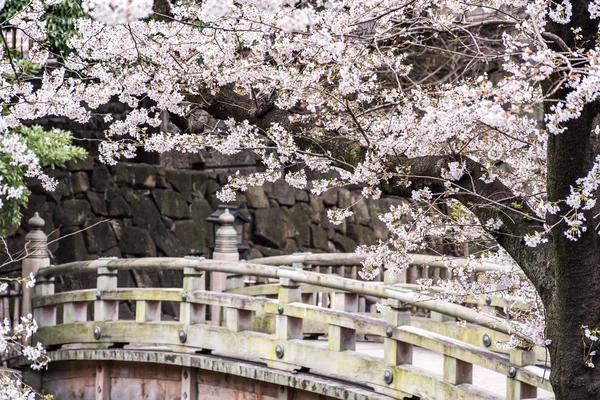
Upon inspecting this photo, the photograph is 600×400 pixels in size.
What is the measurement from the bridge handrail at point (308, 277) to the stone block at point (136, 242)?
2.87 metres

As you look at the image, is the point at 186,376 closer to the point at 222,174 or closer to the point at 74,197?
the point at 74,197

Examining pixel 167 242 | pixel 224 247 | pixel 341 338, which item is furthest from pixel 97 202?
pixel 341 338

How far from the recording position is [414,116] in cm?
652

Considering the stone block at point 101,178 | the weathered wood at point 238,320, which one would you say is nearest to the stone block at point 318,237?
the stone block at point 101,178

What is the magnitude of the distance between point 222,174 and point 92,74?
29.9ft

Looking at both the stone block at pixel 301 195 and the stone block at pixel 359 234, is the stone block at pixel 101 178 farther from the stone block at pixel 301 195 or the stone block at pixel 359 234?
the stone block at pixel 359 234

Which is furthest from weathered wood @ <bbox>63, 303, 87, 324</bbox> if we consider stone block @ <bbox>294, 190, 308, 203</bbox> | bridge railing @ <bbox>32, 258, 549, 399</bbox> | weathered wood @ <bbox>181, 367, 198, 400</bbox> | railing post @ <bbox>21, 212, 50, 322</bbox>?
stone block @ <bbox>294, 190, 308, 203</bbox>

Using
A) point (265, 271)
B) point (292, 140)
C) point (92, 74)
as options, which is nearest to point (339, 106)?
point (292, 140)

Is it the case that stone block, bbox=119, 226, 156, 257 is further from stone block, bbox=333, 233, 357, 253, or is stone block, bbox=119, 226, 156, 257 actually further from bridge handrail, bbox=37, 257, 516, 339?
stone block, bbox=333, 233, 357, 253

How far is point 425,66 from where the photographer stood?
16688 mm

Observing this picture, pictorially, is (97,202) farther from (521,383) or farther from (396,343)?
(521,383)

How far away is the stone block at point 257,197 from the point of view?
16.5 m

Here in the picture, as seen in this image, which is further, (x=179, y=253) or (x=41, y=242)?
(x=179, y=253)

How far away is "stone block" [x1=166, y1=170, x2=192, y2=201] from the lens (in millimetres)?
15344
